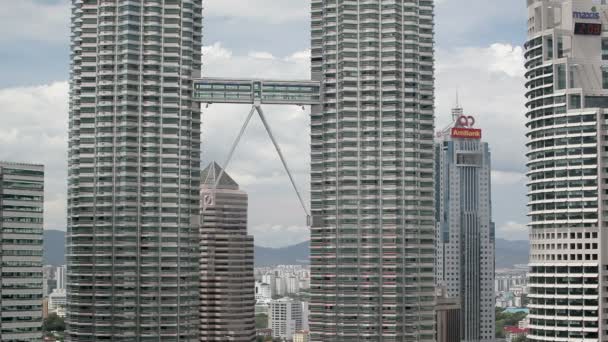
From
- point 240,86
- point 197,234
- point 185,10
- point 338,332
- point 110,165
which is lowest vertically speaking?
point 338,332

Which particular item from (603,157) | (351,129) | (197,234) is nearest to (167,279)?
(197,234)

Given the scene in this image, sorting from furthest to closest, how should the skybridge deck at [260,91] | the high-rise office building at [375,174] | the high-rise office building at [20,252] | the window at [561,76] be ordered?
the skybridge deck at [260,91] < the high-rise office building at [375,174] < the window at [561,76] < the high-rise office building at [20,252]

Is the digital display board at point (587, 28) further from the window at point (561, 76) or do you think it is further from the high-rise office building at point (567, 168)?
the window at point (561, 76)

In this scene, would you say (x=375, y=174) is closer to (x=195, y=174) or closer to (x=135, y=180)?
(x=195, y=174)

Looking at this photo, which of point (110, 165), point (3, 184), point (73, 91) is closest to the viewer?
point (3, 184)

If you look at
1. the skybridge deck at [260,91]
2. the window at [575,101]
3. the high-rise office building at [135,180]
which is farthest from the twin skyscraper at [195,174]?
the window at [575,101]

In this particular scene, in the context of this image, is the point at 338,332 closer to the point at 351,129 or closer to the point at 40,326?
the point at 351,129
